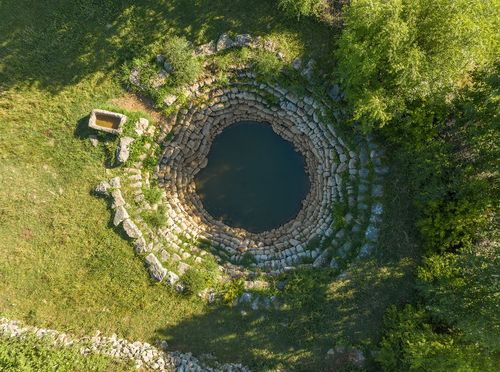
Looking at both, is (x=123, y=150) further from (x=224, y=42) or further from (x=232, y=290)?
(x=232, y=290)

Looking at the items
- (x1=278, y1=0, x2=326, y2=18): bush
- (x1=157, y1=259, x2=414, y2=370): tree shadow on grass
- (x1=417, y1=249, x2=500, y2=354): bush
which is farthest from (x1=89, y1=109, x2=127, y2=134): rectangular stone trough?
(x1=417, y1=249, x2=500, y2=354): bush

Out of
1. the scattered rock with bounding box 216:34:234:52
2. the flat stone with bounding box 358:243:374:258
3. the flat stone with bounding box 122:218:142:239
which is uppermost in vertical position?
the scattered rock with bounding box 216:34:234:52

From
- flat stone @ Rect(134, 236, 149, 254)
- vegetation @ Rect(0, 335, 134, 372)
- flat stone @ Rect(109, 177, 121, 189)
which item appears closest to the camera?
vegetation @ Rect(0, 335, 134, 372)

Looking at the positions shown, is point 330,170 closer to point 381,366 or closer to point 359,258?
point 359,258

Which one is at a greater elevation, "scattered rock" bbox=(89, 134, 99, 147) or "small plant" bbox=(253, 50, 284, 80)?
"small plant" bbox=(253, 50, 284, 80)

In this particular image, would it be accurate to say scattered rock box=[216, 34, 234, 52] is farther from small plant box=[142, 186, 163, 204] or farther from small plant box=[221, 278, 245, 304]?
small plant box=[221, 278, 245, 304]

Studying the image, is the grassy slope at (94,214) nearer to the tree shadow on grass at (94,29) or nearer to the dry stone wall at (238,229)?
the tree shadow on grass at (94,29)

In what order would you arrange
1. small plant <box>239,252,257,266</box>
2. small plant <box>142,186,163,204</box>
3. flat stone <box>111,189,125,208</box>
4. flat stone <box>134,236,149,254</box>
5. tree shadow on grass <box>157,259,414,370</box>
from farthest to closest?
1. small plant <box>239,252,257,266</box>
2. small plant <box>142,186,163,204</box>
3. flat stone <box>111,189,125,208</box>
4. flat stone <box>134,236,149,254</box>
5. tree shadow on grass <box>157,259,414,370</box>

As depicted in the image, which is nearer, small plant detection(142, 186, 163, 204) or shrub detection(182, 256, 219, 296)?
shrub detection(182, 256, 219, 296)
